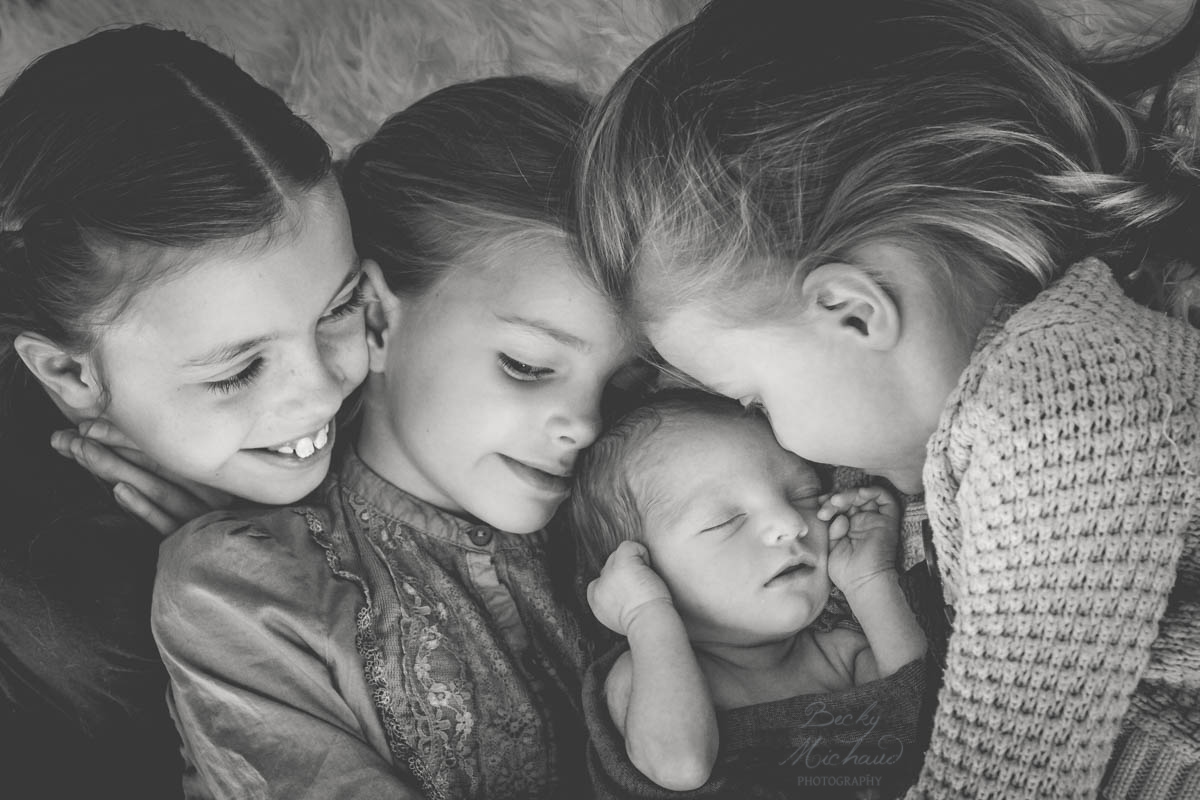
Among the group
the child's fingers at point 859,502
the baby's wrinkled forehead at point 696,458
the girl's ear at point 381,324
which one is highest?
the girl's ear at point 381,324

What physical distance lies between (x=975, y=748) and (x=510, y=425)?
2.14 ft

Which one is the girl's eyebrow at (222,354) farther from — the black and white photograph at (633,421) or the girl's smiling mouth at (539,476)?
the girl's smiling mouth at (539,476)

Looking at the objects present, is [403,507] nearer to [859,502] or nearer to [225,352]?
[225,352]

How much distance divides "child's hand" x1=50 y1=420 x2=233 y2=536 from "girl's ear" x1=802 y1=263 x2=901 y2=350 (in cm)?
86

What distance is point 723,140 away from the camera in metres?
1.08

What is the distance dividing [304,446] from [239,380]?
16cm

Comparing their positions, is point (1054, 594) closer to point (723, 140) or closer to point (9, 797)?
point (723, 140)

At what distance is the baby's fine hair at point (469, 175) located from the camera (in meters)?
1.31

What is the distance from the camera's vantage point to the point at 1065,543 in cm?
90

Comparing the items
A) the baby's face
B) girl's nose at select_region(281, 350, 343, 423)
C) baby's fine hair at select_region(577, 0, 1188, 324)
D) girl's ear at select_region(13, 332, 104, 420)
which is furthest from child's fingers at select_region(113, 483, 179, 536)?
baby's fine hair at select_region(577, 0, 1188, 324)

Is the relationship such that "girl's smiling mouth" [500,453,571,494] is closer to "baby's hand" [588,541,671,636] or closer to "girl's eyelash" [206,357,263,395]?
"baby's hand" [588,541,671,636]

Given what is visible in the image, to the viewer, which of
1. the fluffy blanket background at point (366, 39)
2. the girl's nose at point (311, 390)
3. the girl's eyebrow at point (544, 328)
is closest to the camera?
the girl's nose at point (311, 390)

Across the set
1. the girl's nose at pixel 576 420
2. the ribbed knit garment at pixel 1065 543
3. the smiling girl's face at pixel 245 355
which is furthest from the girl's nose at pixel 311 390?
the ribbed knit garment at pixel 1065 543

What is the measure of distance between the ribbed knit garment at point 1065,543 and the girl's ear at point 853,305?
0.48ft
